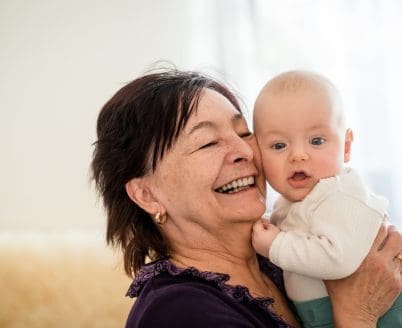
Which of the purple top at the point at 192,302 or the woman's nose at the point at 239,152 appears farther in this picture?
the woman's nose at the point at 239,152

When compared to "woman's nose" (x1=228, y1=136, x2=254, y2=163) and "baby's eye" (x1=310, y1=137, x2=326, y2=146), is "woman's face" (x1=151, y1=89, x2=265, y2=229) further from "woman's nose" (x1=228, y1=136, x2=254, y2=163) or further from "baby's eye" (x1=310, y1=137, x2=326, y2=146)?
"baby's eye" (x1=310, y1=137, x2=326, y2=146)

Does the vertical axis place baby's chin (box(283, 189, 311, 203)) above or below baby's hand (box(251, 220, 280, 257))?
above

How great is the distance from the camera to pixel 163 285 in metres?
1.19

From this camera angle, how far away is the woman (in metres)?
1.24

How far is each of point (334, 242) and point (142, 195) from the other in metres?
0.51

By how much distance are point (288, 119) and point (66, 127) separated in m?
1.93

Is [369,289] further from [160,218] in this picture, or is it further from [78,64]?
[78,64]

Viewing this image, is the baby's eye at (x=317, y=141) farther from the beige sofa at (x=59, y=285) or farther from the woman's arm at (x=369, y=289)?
the beige sofa at (x=59, y=285)

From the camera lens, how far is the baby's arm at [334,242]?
1.16 m

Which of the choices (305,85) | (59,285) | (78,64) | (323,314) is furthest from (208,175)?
(78,64)

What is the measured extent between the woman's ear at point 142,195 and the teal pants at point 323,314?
44cm

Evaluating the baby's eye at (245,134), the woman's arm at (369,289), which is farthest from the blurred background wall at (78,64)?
the woman's arm at (369,289)

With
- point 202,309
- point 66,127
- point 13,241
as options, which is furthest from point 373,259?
point 66,127

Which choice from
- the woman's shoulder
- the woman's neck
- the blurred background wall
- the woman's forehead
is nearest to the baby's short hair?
the woman's forehead
